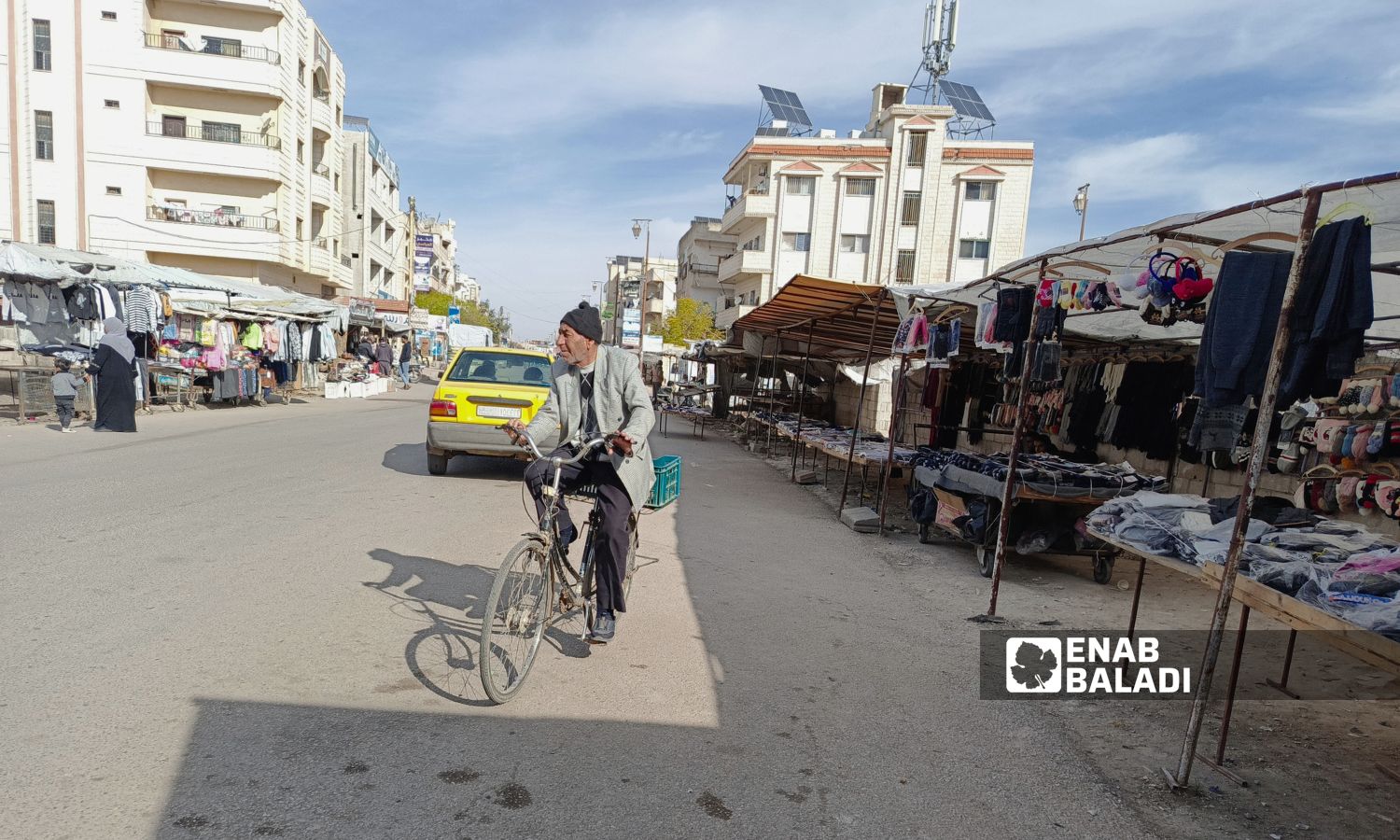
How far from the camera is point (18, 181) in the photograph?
31.0 meters

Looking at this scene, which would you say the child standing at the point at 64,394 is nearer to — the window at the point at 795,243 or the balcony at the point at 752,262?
the balcony at the point at 752,262

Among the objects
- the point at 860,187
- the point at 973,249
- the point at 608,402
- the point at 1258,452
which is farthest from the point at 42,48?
the point at 1258,452

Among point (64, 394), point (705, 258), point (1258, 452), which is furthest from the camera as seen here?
point (705, 258)

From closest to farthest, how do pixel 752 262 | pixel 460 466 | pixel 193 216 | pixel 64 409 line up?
pixel 460 466
pixel 64 409
pixel 193 216
pixel 752 262

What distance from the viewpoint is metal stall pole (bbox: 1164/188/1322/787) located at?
333 centimetres

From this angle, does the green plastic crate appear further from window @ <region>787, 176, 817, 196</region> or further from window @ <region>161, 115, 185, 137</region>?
window @ <region>787, 176, 817, 196</region>

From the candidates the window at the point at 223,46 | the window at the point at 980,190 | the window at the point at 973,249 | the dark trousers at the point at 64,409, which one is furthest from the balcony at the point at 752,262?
the dark trousers at the point at 64,409

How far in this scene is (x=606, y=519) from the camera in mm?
4363

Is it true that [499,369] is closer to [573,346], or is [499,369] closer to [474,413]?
[474,413]

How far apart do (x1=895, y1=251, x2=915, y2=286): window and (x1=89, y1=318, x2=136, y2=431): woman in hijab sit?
33039 millimetres

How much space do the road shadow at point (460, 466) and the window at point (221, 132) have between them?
88.5 feet

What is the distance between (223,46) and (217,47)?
0.28 meters

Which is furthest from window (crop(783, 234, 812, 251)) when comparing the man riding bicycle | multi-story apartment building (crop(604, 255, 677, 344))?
multi-story apartment building (crop(604, 255, 677, 344))

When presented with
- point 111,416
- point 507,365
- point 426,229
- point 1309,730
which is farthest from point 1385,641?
point 426,229
